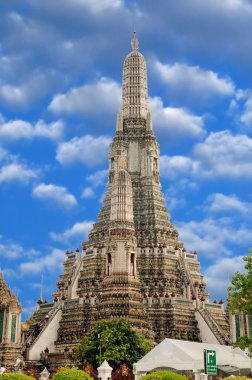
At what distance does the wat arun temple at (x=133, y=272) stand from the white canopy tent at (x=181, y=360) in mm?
14774

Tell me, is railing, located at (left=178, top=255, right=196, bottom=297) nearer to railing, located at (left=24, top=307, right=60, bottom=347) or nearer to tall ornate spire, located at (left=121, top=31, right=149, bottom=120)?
railing, located at (left=24, top=307, right=60, bottom=347)

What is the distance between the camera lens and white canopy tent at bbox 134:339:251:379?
38.1 m

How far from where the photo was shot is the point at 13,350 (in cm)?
5678

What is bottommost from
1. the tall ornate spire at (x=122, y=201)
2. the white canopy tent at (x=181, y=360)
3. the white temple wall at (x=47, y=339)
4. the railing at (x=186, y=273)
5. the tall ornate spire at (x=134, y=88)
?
the white canopy tent at (x=181, y=360)

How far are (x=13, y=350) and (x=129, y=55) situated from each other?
43730 millimetres

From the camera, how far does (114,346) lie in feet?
155

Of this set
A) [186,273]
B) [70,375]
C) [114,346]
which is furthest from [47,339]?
[70,375]

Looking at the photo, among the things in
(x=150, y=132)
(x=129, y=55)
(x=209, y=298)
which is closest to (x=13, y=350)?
(x=209, y=298)

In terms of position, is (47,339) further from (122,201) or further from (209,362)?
(209,362)

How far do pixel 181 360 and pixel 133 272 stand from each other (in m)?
21.0

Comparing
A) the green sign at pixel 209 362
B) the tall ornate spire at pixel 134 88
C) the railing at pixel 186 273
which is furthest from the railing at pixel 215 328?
the green sign at pixel 209 362

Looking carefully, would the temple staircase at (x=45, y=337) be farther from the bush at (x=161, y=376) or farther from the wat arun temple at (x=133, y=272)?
the bush at (x=161, y=376)

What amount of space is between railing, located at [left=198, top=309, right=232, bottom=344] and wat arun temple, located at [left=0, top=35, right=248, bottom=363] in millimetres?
101

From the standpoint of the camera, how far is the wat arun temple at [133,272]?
5847cm
